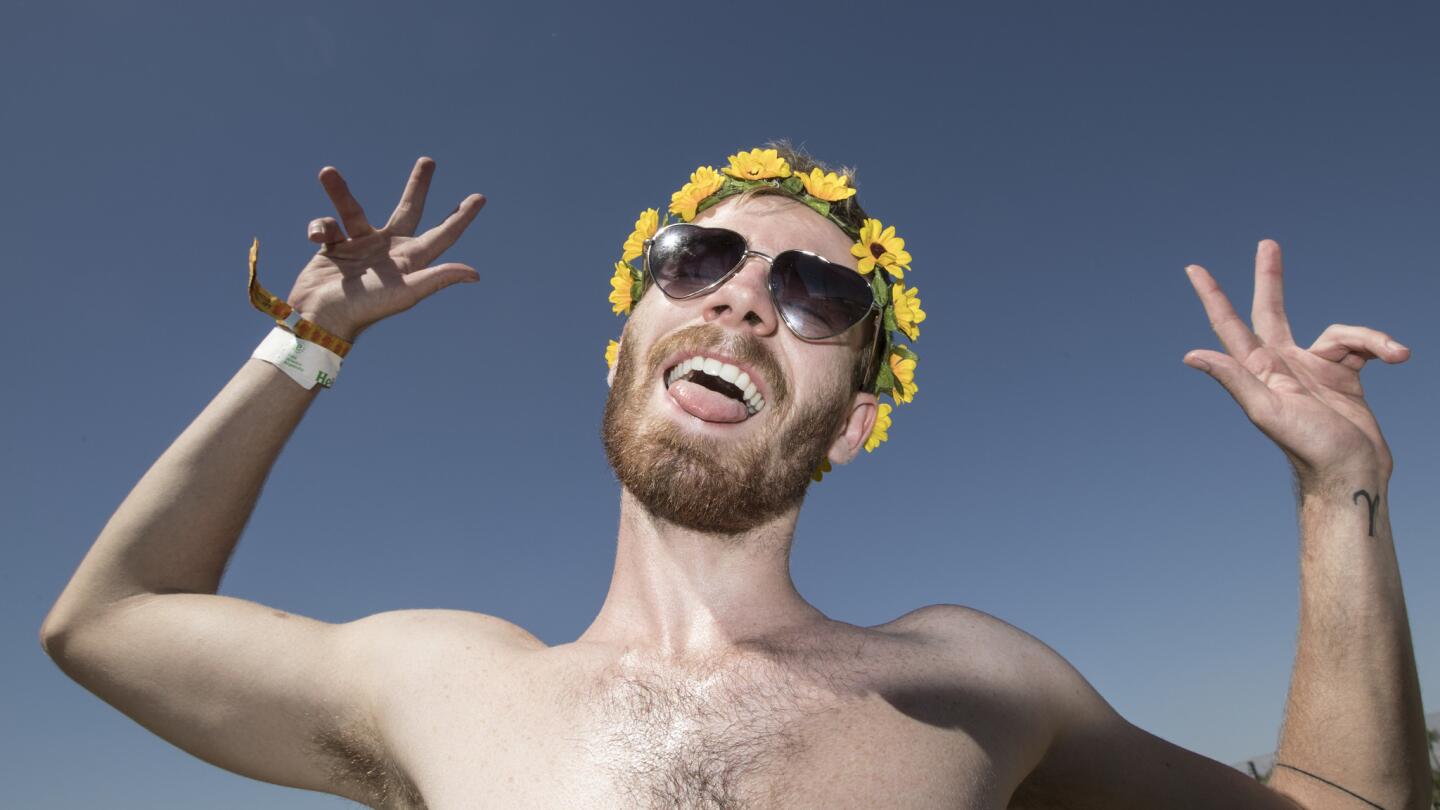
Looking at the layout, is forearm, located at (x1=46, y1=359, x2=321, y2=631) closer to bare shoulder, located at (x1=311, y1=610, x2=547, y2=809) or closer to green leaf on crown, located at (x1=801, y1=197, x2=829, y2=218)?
bare shoulder, located at (x1=311, y1=610, x2=547, y2=809)

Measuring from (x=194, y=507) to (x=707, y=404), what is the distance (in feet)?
7.22

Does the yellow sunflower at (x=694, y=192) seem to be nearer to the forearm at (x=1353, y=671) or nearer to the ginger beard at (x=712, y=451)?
the ginger beard at (x=712, y=451)

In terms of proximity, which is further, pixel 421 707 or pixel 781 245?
pixel 781 245

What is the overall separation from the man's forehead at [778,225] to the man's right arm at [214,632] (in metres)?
2.33

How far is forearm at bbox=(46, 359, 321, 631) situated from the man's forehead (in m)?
2.36

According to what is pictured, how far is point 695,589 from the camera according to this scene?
371 centimetres

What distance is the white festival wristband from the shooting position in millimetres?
3781

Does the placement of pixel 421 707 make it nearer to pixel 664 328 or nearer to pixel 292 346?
pixel 292 346

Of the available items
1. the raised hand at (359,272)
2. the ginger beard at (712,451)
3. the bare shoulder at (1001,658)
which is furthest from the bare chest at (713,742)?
the raised hand at (359,272)

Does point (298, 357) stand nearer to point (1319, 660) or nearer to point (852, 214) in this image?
point (852, 214)

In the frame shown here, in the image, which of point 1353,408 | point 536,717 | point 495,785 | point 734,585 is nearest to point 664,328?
point 734,585

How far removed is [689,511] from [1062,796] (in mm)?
1993

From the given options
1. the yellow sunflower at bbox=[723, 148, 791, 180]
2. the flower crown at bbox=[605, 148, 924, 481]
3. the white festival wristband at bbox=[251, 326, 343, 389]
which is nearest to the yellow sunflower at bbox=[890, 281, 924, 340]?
the flower crown at bbox=[605, 148, 924, 481]

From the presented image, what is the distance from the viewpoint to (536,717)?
3080 mm
